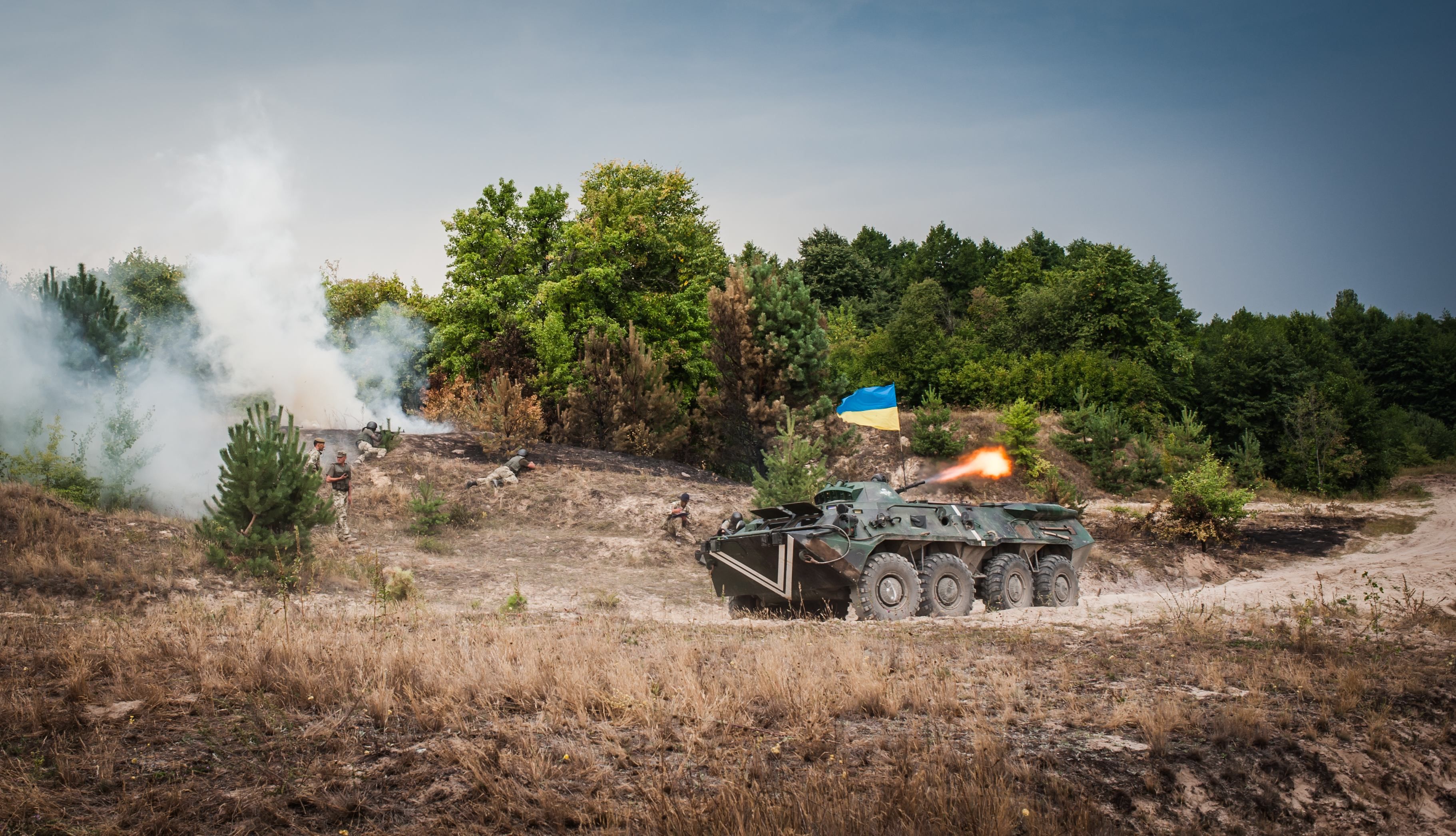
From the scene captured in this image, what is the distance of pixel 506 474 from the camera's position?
22.0m

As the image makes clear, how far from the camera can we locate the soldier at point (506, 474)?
854 inches

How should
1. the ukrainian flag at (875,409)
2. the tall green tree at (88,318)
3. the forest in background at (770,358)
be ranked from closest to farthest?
the ukrainian flag at (875,409)
the tall green tree at (88,318)
the forest in background at (770,358)

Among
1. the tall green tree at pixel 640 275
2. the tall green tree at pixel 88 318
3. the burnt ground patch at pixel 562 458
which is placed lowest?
the burnt ground patch at pixel 562 458

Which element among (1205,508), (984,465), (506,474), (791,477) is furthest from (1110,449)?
(506,474)

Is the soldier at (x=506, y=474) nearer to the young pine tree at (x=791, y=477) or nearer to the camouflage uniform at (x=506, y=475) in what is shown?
the camouflage uniform at (x=506, y=475)

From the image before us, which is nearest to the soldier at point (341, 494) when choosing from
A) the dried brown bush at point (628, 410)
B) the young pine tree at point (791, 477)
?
the young pine tree at point (791, 477)

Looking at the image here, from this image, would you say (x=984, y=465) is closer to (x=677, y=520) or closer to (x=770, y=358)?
(x=770, y=358)

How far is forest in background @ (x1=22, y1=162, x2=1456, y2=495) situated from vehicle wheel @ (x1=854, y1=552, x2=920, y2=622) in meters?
7.93

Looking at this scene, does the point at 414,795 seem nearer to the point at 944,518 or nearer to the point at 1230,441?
the point at 944,518

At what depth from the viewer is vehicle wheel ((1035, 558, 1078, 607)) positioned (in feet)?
45.1

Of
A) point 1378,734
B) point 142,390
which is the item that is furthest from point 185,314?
point 1378,734

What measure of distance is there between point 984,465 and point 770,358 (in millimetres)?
10084

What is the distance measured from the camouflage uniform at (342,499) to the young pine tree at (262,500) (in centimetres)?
396

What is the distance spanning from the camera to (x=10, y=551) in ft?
40.3
